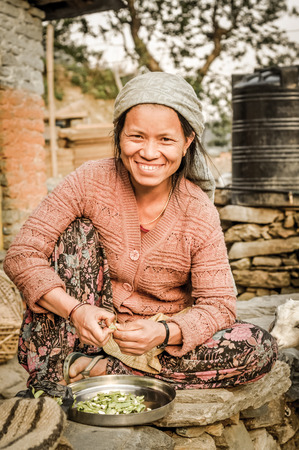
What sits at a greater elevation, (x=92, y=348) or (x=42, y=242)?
(x=42, y=242)

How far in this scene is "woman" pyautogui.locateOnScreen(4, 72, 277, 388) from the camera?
6.94 feet

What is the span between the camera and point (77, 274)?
223cm

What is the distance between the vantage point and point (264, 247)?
6.21 m

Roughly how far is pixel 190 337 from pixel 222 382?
0.94 ft

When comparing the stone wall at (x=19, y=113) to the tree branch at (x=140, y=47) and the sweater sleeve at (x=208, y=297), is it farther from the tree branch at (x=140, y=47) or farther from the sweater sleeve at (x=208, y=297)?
the tree branch at (x=140, y=47)

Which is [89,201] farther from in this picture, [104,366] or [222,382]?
[222,382]

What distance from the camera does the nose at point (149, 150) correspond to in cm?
215

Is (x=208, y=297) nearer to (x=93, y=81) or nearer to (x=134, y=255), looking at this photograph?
(x=134, y=255)

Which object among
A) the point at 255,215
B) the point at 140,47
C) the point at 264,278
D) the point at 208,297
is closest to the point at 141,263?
the point at 208,297

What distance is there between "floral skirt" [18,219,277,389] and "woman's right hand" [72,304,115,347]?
19cm

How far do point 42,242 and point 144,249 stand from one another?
1.40ft

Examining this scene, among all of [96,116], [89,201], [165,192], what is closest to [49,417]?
[89,201]

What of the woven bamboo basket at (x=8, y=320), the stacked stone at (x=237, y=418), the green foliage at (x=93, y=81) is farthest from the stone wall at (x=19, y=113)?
the green foliage at (x=93, y=81)

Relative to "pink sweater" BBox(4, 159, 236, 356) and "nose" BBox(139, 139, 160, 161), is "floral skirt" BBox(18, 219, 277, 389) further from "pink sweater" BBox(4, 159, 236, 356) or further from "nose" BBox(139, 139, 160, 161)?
"nose" BBox(139, 139, 160, 161)
